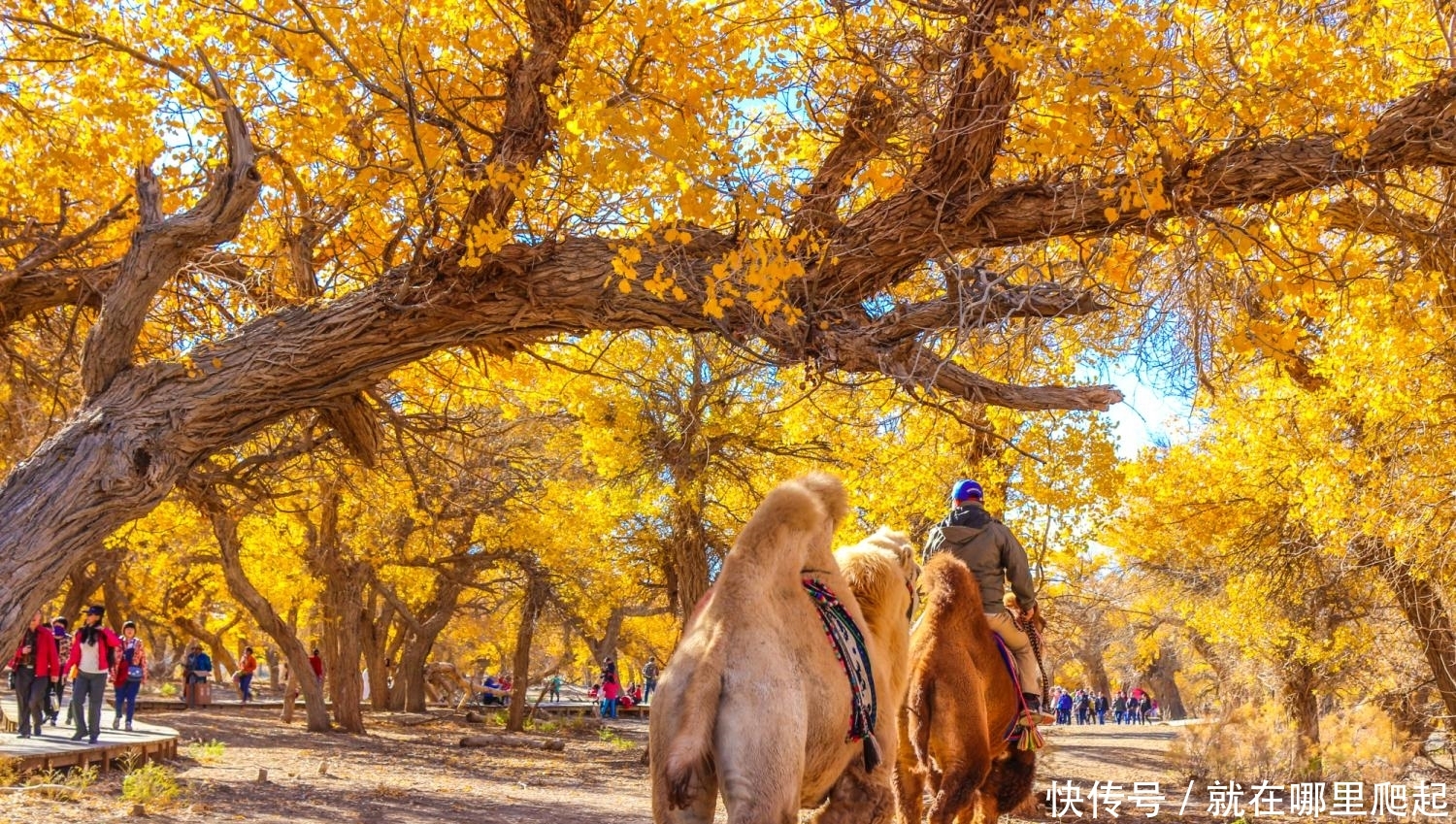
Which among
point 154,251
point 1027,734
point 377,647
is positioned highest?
point 154,251

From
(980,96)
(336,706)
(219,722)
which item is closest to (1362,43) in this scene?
(980,96)

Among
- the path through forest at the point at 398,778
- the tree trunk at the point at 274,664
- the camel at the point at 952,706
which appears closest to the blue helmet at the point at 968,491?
the camel at the point at 952,706

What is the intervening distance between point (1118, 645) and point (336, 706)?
1697 inches

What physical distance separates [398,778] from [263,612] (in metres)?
5.95

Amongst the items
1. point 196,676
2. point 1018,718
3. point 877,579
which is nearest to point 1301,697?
point 1018,718

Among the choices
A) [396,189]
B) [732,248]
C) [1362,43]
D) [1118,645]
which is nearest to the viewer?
[732,248]

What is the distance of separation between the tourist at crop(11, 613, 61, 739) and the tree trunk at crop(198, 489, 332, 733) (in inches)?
96.3

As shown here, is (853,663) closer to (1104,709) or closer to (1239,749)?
(1239,749)

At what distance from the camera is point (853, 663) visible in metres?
5.05

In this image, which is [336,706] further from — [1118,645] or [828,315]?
[1118,645]

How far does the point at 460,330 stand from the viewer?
769cm

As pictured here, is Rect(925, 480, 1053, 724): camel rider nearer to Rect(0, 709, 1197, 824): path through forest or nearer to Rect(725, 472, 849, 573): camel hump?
Rect(725, 472, 849, 573): camel hump

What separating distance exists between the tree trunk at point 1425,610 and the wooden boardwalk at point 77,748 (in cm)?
1388

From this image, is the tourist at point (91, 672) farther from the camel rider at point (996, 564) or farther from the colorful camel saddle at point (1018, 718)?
the colorful camel saddle at point (1018, 718)
